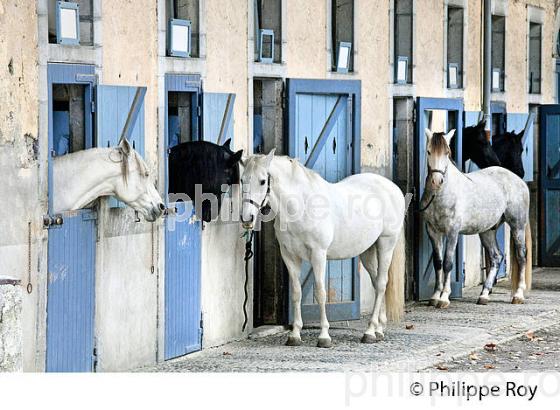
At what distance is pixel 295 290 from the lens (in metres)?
12.4

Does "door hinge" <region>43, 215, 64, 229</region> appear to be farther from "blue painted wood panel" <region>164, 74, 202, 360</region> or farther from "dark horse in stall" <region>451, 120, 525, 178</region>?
"dark horse in stall" <region>451, 120, 525, 178</region>

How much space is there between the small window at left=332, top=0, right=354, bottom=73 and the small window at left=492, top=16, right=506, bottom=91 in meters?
4.27

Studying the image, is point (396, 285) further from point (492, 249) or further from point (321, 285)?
point (492, 249)

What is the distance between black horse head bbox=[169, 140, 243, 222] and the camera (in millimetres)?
11562

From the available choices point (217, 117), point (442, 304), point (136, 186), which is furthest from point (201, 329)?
point (442, 304)

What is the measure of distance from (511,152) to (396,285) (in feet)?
16.1

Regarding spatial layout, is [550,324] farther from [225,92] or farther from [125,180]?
[125,180]

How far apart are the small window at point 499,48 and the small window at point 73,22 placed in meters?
9.10

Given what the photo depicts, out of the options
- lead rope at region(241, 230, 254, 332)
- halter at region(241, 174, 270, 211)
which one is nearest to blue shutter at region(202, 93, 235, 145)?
halter at region(241, 174, 270, 211)

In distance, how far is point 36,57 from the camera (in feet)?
31.0

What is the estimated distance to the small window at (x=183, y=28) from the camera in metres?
11.5

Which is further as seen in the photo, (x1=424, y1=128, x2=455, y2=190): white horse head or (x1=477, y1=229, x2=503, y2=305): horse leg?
(x1=477, y1=229, x2=503, y2=305): horse leg

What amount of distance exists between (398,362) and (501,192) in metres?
4.92

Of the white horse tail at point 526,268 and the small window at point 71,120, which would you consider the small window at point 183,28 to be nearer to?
the small window at point 71,120
